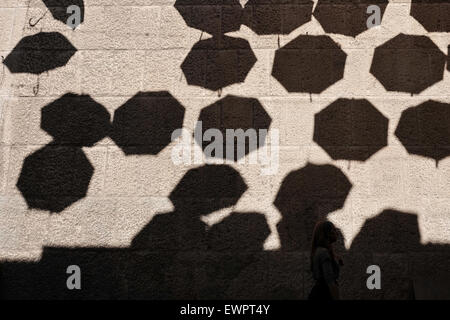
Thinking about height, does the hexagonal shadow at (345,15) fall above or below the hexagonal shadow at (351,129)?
above

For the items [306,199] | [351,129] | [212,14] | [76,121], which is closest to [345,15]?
[351,129]

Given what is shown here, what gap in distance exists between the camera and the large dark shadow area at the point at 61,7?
12.2ft

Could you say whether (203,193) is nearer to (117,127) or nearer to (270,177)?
(270,177)

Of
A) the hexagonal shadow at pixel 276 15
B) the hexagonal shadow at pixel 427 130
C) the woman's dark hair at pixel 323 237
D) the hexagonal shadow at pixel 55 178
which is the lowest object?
the woman's dark hair at pixel 323 237

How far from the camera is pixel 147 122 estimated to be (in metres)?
3.48

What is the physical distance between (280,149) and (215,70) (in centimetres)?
96

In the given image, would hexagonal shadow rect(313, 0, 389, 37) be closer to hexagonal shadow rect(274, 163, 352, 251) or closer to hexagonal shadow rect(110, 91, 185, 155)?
hexagonal shadow rect(274, 163, 352, 251)

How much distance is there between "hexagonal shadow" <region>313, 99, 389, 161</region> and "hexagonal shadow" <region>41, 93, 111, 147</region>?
1976mm

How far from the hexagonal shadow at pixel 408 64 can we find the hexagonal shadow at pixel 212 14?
138 cm

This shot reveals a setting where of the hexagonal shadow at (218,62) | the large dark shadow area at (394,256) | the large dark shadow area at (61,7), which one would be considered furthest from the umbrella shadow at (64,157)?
the large dark shadow area at (394,256)

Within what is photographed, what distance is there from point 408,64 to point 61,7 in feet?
11.1

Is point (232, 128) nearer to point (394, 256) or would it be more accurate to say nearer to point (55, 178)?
point (55, 178)

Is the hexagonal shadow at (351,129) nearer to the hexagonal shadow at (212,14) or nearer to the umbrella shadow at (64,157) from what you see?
the hexagonal shadow at (212,14)

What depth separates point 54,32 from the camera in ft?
12.1
